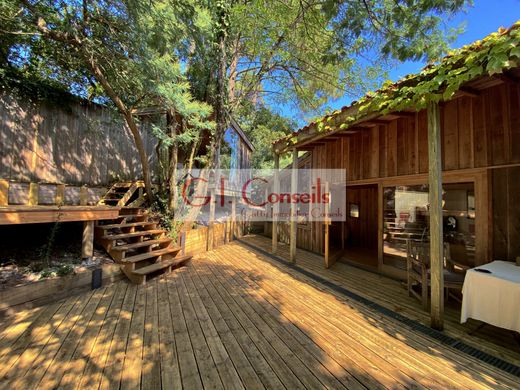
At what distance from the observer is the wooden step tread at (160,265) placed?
12.9 ft

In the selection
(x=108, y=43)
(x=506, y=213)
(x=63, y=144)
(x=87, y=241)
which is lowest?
(x=87, y=241)

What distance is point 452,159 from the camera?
3387mm

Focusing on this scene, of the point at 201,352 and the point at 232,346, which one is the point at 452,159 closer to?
the point at 232,346

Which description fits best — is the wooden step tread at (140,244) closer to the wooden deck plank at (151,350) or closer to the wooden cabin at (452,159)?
the wooden deck plank at (151,350)

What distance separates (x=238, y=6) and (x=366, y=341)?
25.8 ft

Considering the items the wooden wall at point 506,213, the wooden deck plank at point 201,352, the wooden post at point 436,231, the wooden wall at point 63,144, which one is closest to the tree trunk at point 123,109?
the wooden wall at point 63,144

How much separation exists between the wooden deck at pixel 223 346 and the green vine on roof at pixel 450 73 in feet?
8.07

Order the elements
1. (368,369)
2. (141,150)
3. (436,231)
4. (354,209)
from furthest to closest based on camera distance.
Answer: (354,209), (141,150), (436,231), (368,369)

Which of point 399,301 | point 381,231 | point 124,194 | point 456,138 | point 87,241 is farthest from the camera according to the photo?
point 124,194

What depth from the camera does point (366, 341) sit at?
2.33 meters

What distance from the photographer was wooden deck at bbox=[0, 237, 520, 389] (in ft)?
5.97

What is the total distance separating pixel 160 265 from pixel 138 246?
0.56 meters

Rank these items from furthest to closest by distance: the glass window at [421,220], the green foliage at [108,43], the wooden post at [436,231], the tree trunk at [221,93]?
the tree trunk at [221,93]
the green foliage at [108,43]
the glass window at [421,220]
the wooden post at [436,231]

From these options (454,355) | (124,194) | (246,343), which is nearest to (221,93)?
(124,194)
